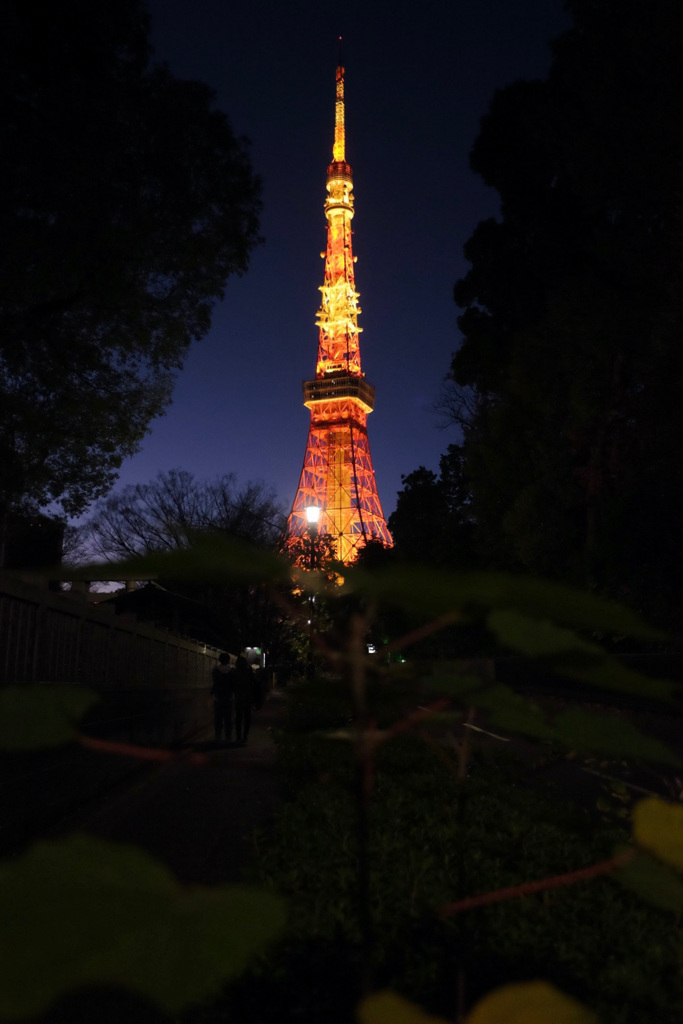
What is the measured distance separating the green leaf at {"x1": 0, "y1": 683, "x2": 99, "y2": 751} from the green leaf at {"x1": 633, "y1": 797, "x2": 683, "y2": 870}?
1.83 ft

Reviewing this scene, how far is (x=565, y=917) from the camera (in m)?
2.64

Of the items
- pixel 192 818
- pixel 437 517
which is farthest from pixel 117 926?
pixel 437 517

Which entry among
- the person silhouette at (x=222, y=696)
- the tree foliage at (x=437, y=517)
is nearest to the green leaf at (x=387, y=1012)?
the person silhouette at (x=222, y=696)

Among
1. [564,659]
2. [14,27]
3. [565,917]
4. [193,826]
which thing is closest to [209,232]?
[14,27]

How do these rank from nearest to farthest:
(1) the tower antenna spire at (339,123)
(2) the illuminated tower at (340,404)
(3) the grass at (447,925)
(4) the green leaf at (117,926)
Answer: (4) the green leaf at (117,926), (3) the grass at (447,925), (2) the illuminated tower at (340,404), (1) the tower antenna spire at (339,123)

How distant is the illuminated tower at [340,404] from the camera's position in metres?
40.3

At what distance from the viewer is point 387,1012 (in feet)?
1.74

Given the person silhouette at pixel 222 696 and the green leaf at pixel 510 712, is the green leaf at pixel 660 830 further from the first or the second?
the person silhouette at pixel 222 696

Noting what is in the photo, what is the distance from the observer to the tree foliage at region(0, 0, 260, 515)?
9766 millimetres

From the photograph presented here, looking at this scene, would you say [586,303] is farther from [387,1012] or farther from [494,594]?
[387,1012]

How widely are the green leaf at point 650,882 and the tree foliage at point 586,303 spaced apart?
9.67 m

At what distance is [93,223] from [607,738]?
35.6 ft

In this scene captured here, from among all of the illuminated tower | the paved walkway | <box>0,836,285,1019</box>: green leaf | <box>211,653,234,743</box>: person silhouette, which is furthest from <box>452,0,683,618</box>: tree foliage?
the illuminated tower

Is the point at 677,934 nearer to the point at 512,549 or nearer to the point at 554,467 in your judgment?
the point at 554,467
